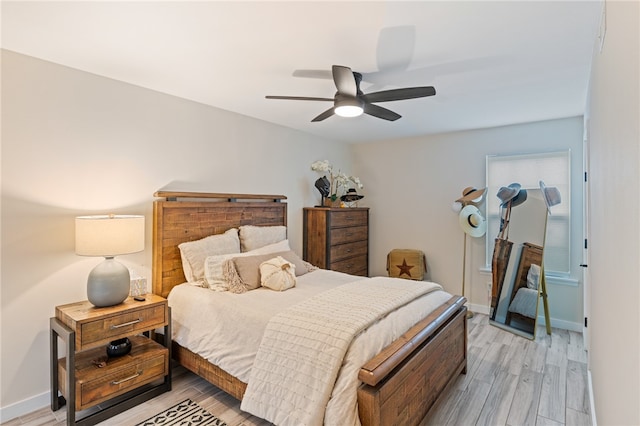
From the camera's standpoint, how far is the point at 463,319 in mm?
2812

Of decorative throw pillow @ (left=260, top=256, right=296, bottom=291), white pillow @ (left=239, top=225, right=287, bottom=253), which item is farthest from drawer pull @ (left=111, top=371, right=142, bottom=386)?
white pillow @ (left=239, top=225, right=287, bottom=253)

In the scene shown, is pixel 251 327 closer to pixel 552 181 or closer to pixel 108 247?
pixel 108 247

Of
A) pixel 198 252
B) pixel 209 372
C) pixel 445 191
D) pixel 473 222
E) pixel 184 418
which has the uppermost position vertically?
pixel 445 191

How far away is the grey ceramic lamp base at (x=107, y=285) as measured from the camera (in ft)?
7.63

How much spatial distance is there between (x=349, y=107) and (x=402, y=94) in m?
0.39

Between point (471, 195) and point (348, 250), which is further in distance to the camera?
point (348, 250)

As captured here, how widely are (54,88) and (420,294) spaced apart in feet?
10.5

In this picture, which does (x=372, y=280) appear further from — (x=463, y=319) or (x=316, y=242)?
(x=316, y=242)

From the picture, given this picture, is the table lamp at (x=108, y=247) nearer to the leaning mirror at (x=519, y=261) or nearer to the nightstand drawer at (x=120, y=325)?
the nightstand drawer at (x=120, y=325)

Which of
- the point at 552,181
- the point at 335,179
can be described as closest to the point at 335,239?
the point at 335,179

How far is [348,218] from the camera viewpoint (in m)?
4.79

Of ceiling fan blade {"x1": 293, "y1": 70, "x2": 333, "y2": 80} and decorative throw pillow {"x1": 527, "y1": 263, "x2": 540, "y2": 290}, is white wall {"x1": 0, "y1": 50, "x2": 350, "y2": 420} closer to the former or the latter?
ceiling fan blade {"x1": 293, "y1": 70, "x2": 333, "y2": 80}

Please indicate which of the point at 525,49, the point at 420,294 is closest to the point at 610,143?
the point at 525,49

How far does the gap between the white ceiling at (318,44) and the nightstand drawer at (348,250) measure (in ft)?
7.22
